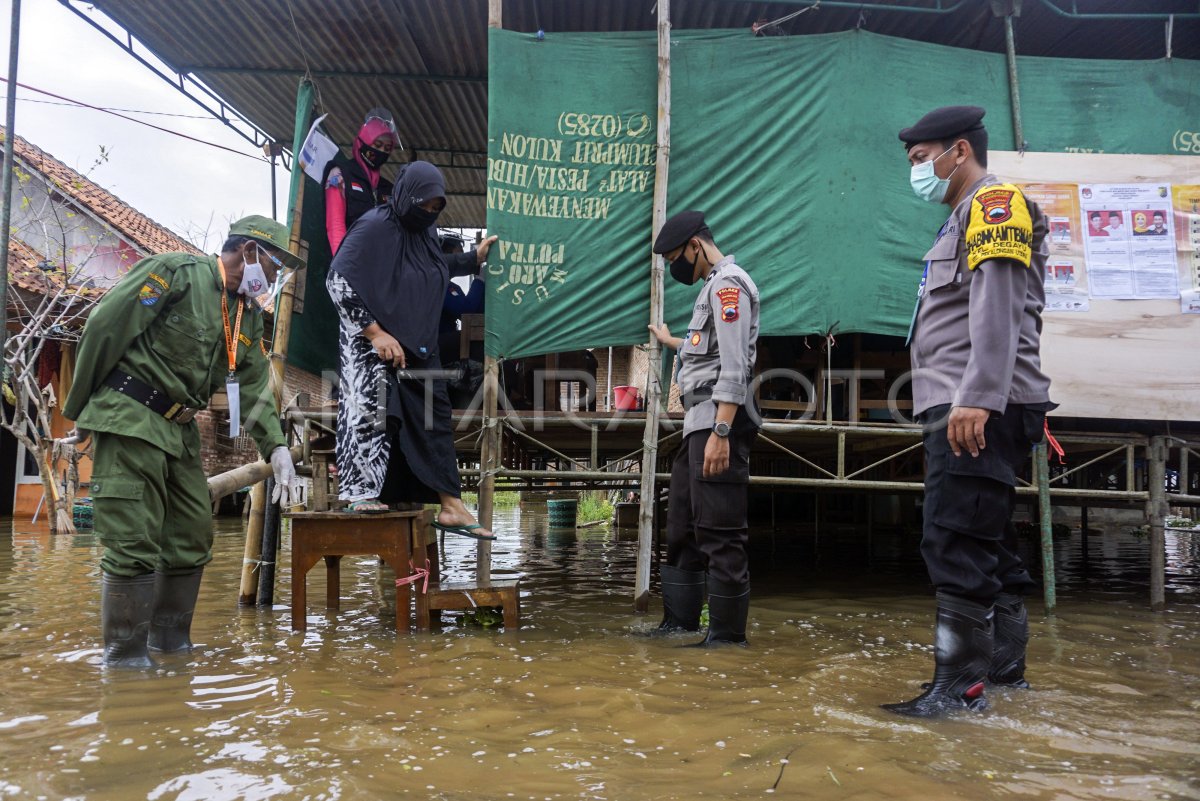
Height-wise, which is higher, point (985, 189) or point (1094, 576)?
point (985, 189)

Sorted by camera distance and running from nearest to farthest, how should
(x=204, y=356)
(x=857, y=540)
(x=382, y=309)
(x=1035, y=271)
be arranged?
(x=1035, y=271) < (x=204, y=356) < (x=382, y=309) < (x=857, y=540)

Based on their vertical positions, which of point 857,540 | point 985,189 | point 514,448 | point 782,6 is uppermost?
point 782,6

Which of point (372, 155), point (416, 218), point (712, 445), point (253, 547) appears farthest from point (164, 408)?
point (372, 155)

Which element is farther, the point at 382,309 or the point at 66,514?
the point at 66,514

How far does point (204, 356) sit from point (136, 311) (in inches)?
12.3

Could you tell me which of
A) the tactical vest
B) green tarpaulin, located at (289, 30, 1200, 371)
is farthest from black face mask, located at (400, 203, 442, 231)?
the tactical vest

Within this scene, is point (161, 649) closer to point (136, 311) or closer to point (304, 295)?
point (136, 311)

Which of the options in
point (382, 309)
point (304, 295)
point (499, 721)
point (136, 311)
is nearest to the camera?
point (499, 721)

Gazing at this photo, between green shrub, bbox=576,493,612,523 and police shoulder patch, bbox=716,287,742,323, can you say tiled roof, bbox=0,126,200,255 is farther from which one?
police shoulder patch, bbox=716,287,742,323

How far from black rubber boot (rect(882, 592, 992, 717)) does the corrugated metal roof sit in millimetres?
4102

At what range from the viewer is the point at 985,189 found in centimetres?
253

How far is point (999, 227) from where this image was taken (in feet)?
7.97

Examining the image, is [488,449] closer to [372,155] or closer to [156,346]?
[156,346]

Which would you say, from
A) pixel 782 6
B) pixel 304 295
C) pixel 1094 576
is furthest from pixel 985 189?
pixel 1094 576
